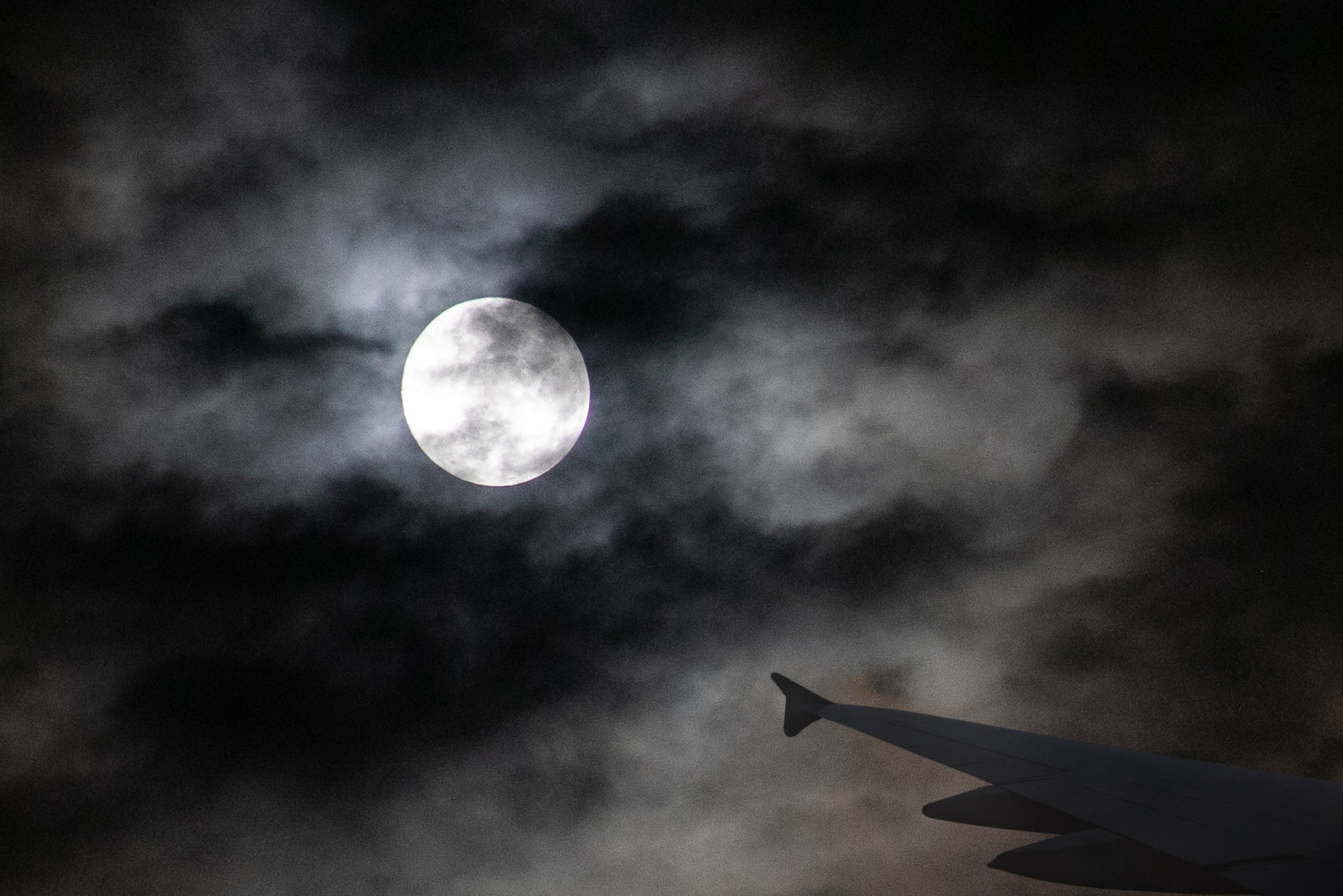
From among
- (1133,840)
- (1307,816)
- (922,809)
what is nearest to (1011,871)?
(1133,840)

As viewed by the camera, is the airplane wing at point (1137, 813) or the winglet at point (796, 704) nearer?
the airplane wing at point (1137, 813)

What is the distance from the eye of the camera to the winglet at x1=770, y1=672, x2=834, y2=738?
1152 centimetres

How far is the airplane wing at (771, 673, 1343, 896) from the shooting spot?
4.87m

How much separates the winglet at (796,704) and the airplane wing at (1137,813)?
2145 mm

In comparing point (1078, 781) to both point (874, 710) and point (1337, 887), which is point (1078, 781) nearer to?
point (1337, 887)

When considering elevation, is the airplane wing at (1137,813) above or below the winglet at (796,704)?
below

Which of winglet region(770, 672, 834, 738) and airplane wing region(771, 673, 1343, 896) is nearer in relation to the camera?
airplane wing region(771, 673, 1343, 896)

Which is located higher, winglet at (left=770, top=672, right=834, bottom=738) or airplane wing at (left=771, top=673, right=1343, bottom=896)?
winglet at (left=770, top=672, right=834, bottom=738)

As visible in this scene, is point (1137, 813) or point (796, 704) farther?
point (796, 704)

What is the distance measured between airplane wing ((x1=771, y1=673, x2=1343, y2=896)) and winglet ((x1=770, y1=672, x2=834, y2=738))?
214 centimetres

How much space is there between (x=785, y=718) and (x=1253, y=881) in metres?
8.50

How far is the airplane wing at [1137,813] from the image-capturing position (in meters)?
4.87

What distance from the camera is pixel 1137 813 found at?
19.9ft

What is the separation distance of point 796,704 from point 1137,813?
20.3ft
